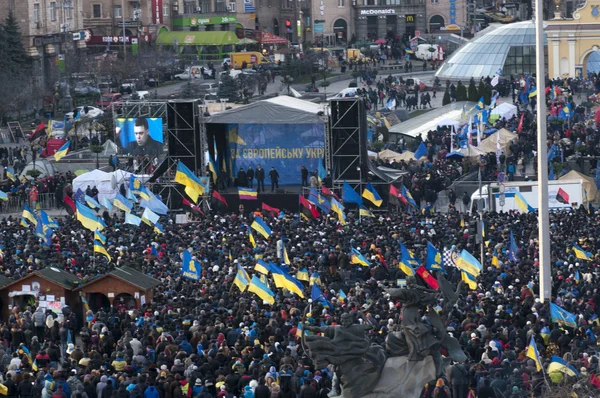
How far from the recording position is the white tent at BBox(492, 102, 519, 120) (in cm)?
7344

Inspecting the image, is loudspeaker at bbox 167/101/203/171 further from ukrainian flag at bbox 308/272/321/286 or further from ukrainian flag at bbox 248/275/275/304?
ukrainian flag at bbox 248/275/275/304

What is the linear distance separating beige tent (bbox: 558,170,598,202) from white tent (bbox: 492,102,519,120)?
1586cm

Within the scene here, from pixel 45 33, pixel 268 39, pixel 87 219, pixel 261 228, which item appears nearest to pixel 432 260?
pixel 261 228

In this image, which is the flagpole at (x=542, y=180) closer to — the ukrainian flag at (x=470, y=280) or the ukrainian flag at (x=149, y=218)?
the ukrainian flag at (x=470, y=280)

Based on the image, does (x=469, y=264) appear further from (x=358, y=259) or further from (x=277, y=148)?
(x=277, y=148)

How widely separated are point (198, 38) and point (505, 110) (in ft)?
138

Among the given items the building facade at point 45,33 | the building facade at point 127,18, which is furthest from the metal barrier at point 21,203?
the building facade at point 127,18

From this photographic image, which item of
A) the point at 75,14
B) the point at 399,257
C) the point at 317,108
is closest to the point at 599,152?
the point at 317,108

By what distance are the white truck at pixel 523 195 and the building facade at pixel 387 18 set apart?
2644 inches

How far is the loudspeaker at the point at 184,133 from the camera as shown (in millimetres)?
58844

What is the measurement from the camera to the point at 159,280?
42000 millimetres

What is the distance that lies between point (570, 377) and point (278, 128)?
29.4 metres

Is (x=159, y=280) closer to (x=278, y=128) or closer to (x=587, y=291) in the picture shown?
(x=587, y=291)

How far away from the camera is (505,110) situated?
242 ft
